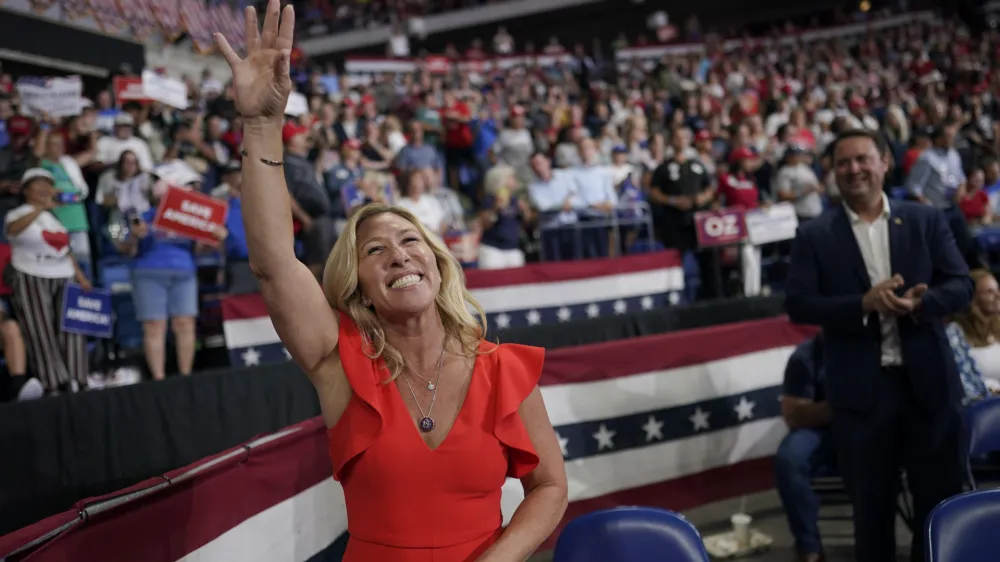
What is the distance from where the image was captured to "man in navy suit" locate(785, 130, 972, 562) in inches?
122

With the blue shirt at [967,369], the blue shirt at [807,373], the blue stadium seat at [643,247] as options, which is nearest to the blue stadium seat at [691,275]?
the blue stadium seat at [643,247]

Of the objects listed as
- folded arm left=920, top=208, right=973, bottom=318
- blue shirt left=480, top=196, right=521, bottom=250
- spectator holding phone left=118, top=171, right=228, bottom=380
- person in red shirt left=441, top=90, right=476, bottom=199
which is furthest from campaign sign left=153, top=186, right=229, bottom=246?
person in red shirt left=441, top=90, right=476, bottom=199

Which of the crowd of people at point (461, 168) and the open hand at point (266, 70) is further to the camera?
the crowd of people at point (461, 168)

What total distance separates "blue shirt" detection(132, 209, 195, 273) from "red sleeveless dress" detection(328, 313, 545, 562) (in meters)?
5.09

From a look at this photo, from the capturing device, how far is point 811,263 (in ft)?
11.0

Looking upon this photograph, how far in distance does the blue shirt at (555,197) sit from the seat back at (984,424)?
5.94 meters

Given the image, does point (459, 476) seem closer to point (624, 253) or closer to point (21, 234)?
point (21, 234)

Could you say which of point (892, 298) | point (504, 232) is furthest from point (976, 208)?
point (892, 298)

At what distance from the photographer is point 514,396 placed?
1.95 meters

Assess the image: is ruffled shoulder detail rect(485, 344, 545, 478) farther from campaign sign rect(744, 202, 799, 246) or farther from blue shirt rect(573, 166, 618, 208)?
blue shirt rect(573, 166, 618, 208)

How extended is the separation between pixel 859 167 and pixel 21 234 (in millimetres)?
5421

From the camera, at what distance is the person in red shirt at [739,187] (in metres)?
9.56

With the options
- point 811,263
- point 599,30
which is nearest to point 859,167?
point 811,263

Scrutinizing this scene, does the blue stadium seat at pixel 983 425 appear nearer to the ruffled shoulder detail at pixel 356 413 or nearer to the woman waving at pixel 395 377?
the woman waving at pixel 395 377
